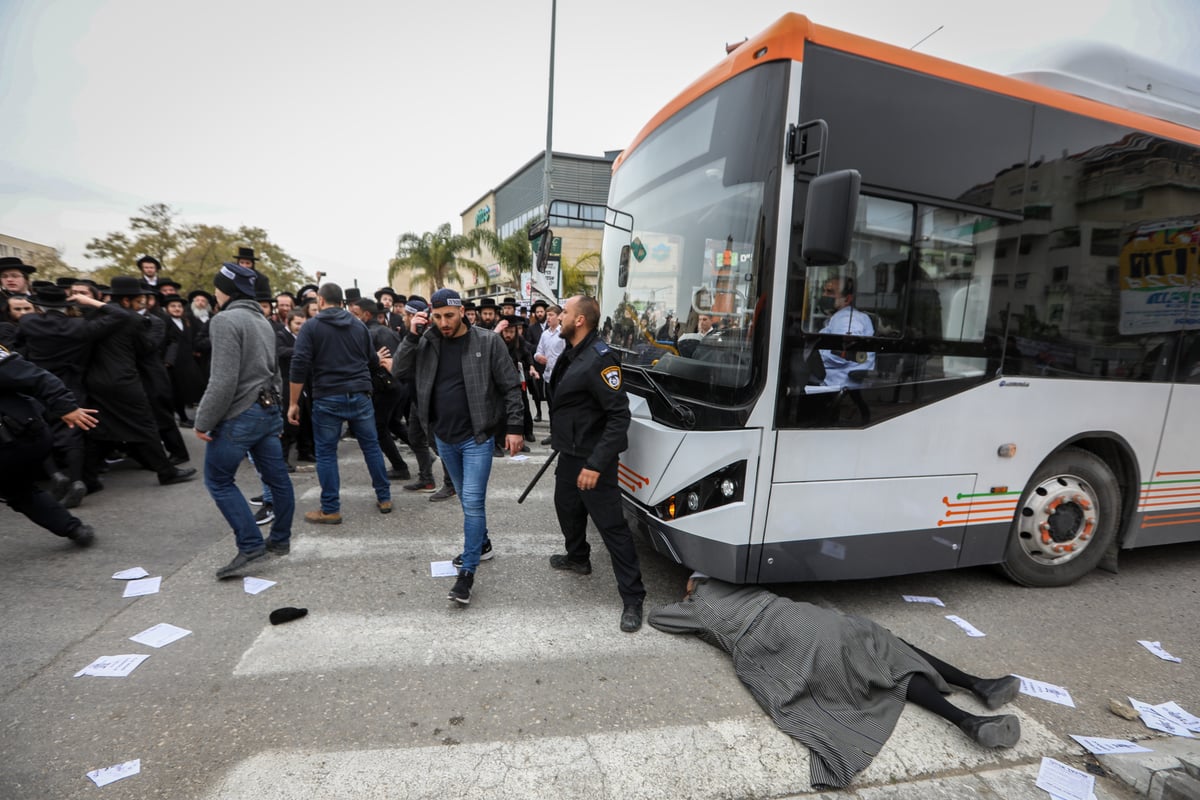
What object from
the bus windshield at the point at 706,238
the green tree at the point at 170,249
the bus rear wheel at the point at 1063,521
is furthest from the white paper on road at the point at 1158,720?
the green tree at the point at 170,249

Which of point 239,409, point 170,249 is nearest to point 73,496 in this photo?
point 239,409

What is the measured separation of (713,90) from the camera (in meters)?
3.29

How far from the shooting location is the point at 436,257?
3491cm

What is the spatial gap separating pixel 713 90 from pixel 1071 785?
3810 millimetres

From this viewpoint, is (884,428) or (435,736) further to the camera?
(884,428)

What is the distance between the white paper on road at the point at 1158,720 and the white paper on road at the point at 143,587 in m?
5.76

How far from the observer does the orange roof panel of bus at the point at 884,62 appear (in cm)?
288

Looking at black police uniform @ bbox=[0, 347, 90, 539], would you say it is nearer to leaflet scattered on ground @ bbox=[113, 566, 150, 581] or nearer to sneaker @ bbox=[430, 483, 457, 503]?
leaflet scattered on ground @ bbox=[113, 566, 150, 581]

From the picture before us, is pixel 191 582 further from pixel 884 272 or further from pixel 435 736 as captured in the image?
pixel 884 272

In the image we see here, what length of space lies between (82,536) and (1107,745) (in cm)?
662

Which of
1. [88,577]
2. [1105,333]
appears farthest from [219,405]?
[1105,333]

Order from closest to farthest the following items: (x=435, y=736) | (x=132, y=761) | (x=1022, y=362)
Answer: (x=132, y=761) < (x=435, y=736) < (x=1022, y=362)

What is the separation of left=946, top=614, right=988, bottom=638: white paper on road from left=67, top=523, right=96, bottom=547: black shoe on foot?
20.9 ft

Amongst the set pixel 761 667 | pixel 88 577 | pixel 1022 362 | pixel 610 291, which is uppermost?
pixel 610 291
